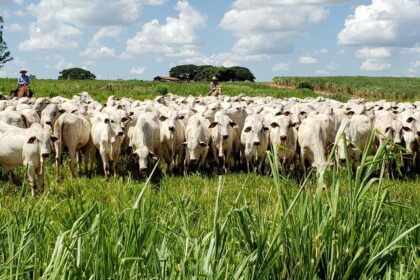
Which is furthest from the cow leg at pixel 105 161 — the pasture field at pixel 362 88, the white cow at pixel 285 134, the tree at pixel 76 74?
the tree at pixel 76 74

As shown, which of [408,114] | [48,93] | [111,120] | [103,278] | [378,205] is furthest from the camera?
[48,93]

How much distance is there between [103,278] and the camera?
2816 millimetres

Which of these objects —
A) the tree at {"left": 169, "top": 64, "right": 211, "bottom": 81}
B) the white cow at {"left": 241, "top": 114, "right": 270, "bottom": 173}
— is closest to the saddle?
the white cow at {"left": 241, "top": 114, "right": 270, "bottom": 173}

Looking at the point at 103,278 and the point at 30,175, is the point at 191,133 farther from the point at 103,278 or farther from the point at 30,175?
the point at 103,278

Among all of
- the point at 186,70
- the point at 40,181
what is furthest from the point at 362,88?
the point at 186,70

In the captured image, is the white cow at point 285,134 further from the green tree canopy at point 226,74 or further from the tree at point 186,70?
the tree at point 186,70

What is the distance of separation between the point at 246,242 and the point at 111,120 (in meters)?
9.84

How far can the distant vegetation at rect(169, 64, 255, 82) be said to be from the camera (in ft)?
323

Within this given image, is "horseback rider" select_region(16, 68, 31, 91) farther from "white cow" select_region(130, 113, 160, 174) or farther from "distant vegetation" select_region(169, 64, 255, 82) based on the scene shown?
"distant vegetation" select_region(169, 64, 255, 82)

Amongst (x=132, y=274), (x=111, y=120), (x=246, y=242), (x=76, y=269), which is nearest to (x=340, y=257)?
(x=246, y=242)

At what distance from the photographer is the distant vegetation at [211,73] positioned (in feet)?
323

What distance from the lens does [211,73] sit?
101 m

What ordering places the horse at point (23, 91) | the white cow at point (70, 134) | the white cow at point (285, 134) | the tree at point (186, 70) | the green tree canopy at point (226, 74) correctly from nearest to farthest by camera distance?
→ the white cow at point (70, 134) < the white cow at point (285, 134) < the horse at point (23, 91) < the green tree canopy at point (226, 74) < the tree at point (186, 70)

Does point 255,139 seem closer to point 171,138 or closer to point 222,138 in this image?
point 222,138
